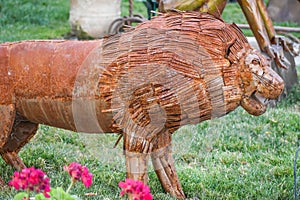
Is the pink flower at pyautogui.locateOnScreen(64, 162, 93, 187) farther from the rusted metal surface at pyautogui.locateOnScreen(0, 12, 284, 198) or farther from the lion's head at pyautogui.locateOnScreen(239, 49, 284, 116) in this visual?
the lion's head at pyautogui.locateOnScreen(239, 49, 284, 116)

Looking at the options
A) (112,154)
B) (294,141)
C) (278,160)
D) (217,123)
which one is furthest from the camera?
(217,123)

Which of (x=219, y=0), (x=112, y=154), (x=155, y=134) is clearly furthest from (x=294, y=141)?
(x=155, y=134)

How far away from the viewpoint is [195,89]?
296cm

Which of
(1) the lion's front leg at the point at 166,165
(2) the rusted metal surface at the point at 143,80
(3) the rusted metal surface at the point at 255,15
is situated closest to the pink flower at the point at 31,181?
(2) the rusted metal surface at the point at 143,80

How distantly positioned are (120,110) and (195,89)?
40cm

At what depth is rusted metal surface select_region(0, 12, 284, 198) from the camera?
2986mm

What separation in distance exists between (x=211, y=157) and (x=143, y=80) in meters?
1.93

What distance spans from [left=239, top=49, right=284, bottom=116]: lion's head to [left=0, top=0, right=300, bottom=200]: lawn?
0.73m

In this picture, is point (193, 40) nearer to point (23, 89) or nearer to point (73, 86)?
point (73, 86)

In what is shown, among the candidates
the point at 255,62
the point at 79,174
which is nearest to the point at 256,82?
the point at 255,62

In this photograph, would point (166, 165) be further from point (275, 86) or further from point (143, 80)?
point (275, 86)

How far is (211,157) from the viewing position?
4.80 m

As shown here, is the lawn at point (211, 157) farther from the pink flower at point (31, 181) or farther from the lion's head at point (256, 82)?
the pink flower at point (31, 181)

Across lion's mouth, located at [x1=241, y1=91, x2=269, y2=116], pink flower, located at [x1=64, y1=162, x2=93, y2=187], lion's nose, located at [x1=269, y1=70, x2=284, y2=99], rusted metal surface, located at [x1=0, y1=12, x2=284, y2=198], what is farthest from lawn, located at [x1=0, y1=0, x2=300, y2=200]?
pink flower, located at [x1=64, y1=162, x2=93, y2=187]
